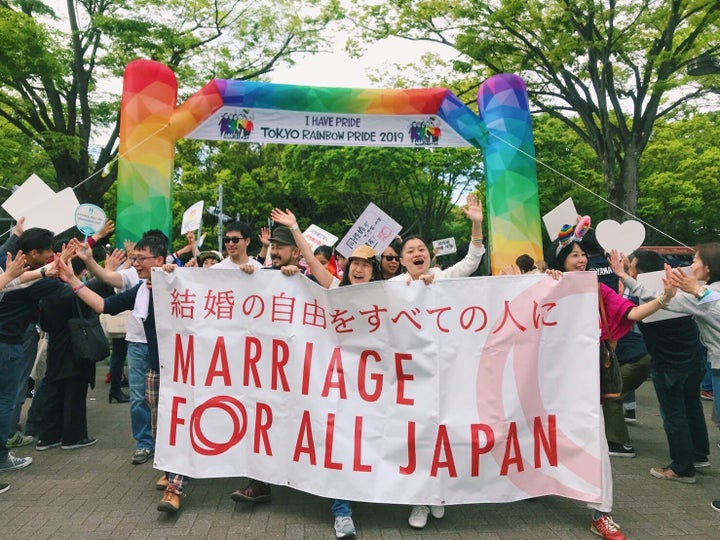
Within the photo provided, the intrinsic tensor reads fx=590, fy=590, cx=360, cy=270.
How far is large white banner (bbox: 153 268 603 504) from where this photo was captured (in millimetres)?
3598

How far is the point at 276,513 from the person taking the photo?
154 inches

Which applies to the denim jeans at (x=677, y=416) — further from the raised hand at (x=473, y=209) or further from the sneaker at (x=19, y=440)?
the sneaker at (x=19, y=440)

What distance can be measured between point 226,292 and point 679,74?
41.2 ft

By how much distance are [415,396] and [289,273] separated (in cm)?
115

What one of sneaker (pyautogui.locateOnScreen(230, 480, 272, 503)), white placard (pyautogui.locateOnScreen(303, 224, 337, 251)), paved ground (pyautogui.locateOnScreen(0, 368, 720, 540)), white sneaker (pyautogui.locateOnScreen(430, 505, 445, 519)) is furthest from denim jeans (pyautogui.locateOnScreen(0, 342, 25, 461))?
white placard (pyautogui.locateOnScreen(303, 224, 337, 251))

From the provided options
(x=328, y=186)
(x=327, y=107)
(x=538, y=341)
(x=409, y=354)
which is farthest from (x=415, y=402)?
(x=328, y=186)

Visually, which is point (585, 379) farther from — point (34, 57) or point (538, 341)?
point (34, 57)

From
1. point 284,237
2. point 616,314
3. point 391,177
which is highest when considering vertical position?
point 391,177

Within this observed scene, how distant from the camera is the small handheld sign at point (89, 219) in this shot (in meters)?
5.75

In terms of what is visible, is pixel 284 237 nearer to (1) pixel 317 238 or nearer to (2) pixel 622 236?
(2) pixel 622 236

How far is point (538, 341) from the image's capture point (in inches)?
146

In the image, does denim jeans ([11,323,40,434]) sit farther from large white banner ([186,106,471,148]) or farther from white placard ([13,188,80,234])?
large white banner ([186,106,471,148])

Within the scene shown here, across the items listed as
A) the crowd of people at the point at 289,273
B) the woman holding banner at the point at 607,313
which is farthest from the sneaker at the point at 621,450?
the woman holding banner at the point at 607,313

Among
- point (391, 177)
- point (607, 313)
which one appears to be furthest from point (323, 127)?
point (391, 177)
